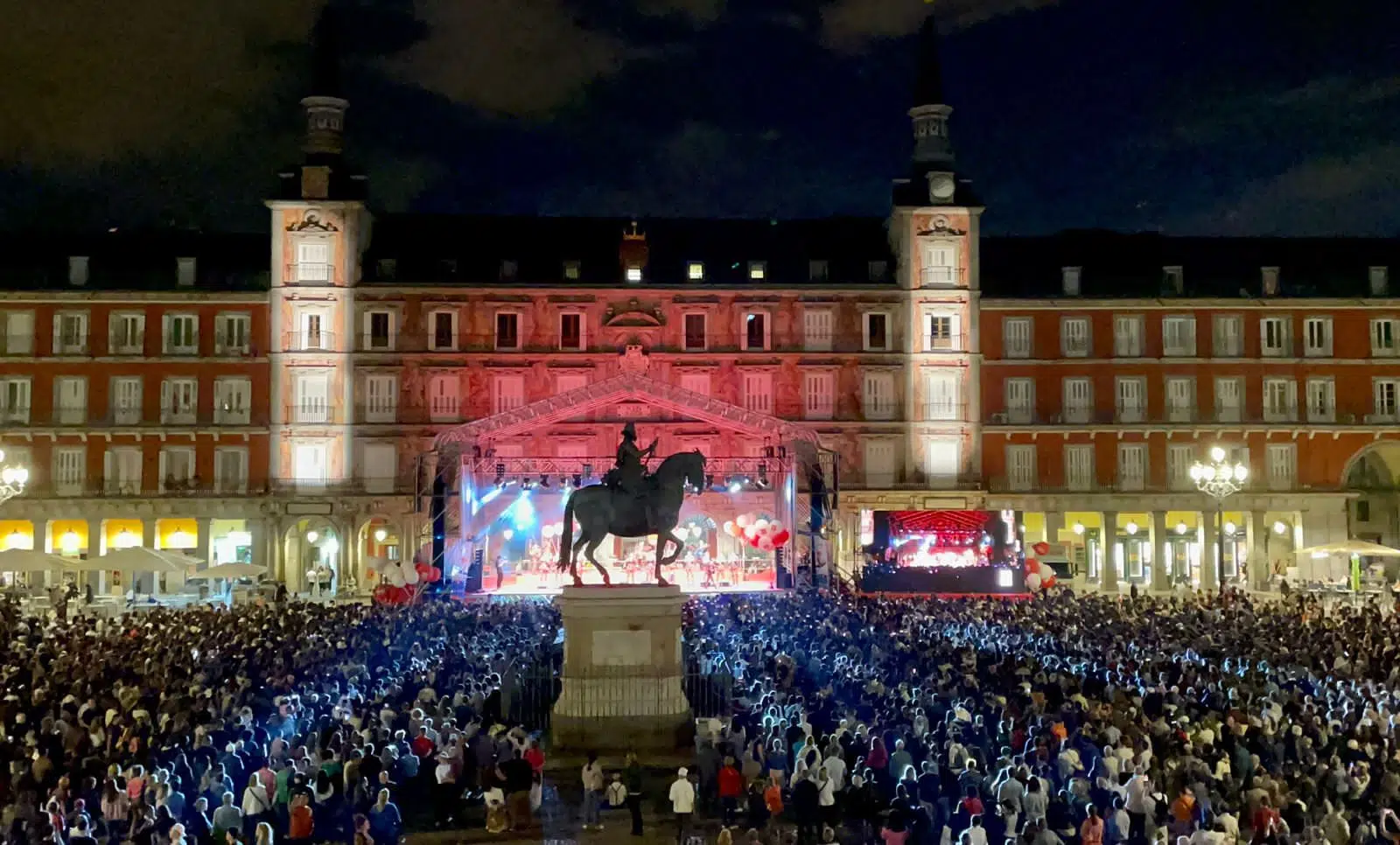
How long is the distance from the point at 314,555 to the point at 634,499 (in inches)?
1520

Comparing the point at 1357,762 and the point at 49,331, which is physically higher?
the point at 49,331

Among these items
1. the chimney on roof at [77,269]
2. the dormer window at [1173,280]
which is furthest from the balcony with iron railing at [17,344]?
the dormer window at [1173,280]

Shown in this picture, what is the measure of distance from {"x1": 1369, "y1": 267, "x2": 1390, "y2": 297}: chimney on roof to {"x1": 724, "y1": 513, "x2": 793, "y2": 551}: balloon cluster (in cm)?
3000

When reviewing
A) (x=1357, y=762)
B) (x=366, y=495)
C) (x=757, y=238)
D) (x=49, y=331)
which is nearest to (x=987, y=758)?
(x=1357, y=762)

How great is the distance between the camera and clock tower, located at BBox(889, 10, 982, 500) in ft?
197

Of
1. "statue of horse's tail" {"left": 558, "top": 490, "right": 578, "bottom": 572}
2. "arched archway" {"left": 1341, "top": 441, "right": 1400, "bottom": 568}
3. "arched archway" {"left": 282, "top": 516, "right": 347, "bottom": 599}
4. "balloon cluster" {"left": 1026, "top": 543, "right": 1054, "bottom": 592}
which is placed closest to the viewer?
"statue of horse's tail" {"left": 558, "top": 490, "right": 578, "bottom": 572}

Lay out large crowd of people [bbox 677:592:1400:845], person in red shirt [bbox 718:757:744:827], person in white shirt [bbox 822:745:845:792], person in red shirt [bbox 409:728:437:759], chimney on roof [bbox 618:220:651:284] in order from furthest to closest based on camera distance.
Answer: chimney on roof [bbox 618:220:651:284] < person in red shirt [bbox 409:728:437:759] < person in red shirt [bbox 718:757:744:827] < person in white shirt [bbox 822:745:845:792] < large crowd of people [bbox 677:592:1400:845]

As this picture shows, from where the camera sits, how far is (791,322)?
6075cm

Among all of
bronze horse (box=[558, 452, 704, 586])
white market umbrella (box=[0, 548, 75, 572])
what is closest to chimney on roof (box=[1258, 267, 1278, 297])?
bronze horse (box=[558, 452, 704, 586])

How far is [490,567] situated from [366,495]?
7.55 meters

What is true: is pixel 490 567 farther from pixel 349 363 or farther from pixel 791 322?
pixel 791 322

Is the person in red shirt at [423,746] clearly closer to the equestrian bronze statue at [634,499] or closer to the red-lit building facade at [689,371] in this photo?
the equestrian bronze statue at [634,499]

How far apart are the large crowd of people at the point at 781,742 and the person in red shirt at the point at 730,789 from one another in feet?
0.11

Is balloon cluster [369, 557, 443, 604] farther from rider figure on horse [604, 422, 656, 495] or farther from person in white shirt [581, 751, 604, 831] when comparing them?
person in white shirt [581, 751, 604, 831]
